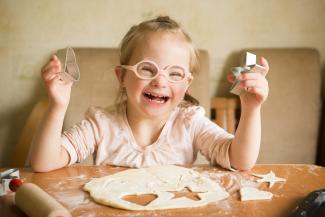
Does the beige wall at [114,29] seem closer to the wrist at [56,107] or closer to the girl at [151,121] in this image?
the girl at [151,121]

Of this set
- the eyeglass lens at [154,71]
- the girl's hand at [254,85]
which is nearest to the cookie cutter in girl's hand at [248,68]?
the girl's hand at [254,85]

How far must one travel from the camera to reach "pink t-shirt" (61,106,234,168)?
1169 mm

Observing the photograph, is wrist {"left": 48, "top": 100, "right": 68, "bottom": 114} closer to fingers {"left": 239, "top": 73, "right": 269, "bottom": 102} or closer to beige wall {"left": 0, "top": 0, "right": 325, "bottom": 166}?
fingers {"left": 239, "top": 73, "right": 269, "bottom": 102}

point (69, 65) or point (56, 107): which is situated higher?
point (69, 65)

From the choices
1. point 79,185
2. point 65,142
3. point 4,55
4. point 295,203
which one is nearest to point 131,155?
point 65,142

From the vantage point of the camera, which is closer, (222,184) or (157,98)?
(222,184)

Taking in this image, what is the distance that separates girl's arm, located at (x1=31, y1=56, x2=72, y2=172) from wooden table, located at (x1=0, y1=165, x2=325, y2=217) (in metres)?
0.03

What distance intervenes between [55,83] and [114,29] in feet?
4.01

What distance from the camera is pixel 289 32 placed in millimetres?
2217

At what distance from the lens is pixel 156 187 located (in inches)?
34.6

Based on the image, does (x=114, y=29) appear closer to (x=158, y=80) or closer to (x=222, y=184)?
(x=158, y=80)

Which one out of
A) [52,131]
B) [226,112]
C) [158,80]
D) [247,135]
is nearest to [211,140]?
[247,135]

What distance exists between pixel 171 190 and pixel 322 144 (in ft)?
5.26

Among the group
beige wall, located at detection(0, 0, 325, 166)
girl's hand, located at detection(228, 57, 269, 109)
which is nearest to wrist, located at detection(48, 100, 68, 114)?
girl's hand, located at detection(228, 57, 269, 109)
